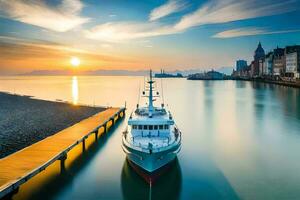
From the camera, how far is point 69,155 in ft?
99.1

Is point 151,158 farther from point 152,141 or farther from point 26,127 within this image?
point 26,127

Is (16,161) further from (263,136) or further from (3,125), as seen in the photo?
(263,136)

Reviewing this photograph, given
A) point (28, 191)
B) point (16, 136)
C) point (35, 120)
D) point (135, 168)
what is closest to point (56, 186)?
point (28, 191)

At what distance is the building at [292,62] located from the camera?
158 meters

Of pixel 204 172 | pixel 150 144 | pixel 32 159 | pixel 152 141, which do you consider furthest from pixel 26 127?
pixel 204 172

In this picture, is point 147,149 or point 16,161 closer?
point 16,161

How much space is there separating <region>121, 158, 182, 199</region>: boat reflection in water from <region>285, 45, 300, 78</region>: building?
15166 cm

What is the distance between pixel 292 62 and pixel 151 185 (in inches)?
6589

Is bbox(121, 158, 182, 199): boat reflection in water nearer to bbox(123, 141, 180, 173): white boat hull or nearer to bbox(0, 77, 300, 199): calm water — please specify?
bbox(0, 77, 300, 199): calm water

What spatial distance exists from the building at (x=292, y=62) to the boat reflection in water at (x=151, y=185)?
151661 mm

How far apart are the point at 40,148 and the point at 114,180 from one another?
6.75 metres

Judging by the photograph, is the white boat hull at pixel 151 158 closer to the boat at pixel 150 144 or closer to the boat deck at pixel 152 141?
the boat at pixel 150 144

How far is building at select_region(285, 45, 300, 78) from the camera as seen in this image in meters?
158

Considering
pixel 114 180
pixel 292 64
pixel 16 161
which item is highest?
pixel 292 64
